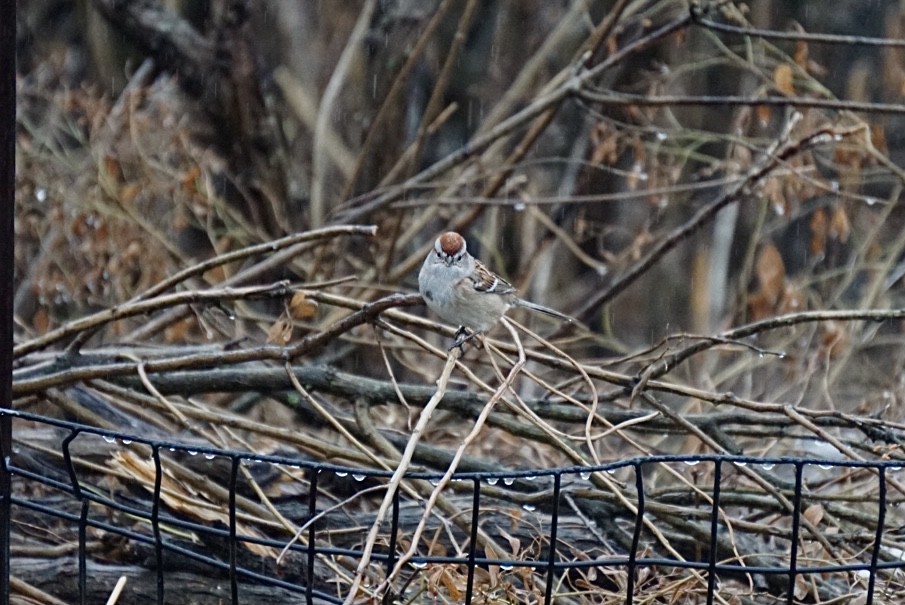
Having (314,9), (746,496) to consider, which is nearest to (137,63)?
(314,9)

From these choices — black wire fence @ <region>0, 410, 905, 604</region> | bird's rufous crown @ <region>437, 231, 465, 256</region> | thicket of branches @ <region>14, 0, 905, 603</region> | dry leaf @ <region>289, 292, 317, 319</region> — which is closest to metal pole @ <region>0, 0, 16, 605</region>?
black wire fence @ <region>0, 410, 905, 604</region>

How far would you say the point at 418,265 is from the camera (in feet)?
17.1

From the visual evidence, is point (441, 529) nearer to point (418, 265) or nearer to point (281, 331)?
point (281, 331)

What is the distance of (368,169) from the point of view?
5.46 m

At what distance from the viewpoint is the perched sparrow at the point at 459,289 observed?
308cm

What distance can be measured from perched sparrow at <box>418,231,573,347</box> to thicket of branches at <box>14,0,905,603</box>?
15 centimetres

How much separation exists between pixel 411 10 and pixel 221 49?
946 mm

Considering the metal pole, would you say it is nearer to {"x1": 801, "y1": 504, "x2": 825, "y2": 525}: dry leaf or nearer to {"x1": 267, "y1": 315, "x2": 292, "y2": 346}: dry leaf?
{"x1": 267, "y1": 315, "x2": 292, "y2": 346}: dry leaf

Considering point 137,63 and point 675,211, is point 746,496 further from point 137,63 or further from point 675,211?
point 675,211

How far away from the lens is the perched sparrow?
3.08 meters

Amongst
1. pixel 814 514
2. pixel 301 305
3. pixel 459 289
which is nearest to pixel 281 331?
pixel 301 305

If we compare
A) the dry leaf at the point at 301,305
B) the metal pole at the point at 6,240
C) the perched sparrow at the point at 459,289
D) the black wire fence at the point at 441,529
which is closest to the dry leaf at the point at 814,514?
the black wire fence at the point at 441,529

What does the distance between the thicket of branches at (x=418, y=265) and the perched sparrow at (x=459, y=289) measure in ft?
0.49

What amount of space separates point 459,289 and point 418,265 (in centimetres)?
215
